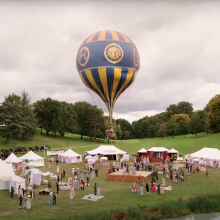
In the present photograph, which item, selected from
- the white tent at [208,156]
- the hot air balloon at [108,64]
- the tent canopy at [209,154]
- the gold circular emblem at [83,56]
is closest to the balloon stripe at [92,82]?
the hot air balloon at [108,64]

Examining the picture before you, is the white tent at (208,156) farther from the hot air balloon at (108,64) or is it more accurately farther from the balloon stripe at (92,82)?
the balloon stripe at (92,82)

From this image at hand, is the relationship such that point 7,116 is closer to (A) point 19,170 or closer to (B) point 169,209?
(A) point 19,170

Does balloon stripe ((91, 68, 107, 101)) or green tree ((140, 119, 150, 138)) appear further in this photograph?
green tree ((140, 119, 150, 138))

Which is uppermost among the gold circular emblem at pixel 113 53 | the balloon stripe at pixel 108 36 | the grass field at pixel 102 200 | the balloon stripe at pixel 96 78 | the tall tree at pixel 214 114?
the balloon stripe at pixel 108 36

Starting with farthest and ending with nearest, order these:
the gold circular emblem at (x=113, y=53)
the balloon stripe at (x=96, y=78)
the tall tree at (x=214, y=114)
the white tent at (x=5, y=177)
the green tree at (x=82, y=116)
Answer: the green tree at (x=82, y=116), the tall tree at (x=214, y=114), the balloon stripe at (x=96, y=78), the gold circular emblem at (x=113, y=53), the white tent at (x=5, y=177)

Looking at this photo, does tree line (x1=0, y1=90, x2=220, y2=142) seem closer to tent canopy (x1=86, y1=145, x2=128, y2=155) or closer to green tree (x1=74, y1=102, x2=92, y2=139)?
green tree (x1=74, y1=102, x2=92, y2=139)

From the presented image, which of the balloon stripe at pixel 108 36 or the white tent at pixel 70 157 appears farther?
the balloon stripe at pixel 108 36

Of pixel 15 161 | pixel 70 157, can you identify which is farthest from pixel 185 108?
pixel 15 161

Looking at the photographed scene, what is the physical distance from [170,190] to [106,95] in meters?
22.9

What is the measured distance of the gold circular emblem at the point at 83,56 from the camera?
3929 cm

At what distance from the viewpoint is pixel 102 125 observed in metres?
78.4

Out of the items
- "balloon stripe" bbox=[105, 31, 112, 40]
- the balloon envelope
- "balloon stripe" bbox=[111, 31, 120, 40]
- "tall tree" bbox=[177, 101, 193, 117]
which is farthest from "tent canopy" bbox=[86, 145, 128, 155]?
"tall tree" bbox=[177, 101, 193, 117]

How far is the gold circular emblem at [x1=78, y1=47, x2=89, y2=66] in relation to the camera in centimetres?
3929

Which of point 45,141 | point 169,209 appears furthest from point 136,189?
point 45,141
